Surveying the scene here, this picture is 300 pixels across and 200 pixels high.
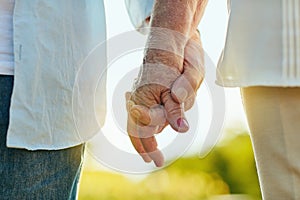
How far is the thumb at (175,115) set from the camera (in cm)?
98

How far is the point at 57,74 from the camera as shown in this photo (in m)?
1.13

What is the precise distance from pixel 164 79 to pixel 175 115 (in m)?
0.07

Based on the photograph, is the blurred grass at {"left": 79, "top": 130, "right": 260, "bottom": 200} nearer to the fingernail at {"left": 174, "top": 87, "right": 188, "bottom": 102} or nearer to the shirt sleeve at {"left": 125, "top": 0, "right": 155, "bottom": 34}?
the shirt sleeve at {"left": 125, "top": 0, "right": 155, "bottom": 34}

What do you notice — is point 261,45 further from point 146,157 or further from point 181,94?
point 146,157

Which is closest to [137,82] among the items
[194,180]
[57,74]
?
[57,74]

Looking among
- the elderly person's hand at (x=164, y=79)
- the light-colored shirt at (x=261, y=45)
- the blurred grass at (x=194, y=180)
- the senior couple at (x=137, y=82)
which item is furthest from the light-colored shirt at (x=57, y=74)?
the blurred grass at (x=194, y=180)

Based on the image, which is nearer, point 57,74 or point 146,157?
point 146,157

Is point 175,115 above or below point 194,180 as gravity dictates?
above

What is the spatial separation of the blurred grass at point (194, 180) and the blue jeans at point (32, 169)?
10.5 feet

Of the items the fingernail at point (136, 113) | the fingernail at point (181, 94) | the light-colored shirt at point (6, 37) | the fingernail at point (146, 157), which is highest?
the light-colored shirt at point (6, 37)

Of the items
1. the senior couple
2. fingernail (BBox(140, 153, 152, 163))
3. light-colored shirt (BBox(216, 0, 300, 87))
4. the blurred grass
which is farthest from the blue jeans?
the blurred grass

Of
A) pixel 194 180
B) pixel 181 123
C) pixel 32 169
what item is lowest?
pixel 194 180

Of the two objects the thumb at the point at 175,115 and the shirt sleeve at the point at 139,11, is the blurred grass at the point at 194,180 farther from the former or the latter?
the thumb at the point at 175,115

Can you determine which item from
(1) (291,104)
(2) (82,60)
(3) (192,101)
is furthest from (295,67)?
Answer: (2) (82,60)
